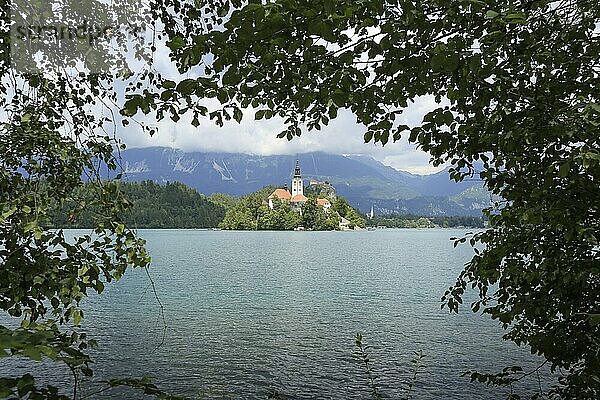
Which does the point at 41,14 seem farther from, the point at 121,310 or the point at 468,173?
the point at 121,310

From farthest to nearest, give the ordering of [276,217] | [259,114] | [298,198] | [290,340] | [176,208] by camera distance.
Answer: [298,198] < [276,217] < [176,208] < [290,340] < [259,114]

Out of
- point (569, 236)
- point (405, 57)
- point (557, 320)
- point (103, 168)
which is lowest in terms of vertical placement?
point (557, 320)

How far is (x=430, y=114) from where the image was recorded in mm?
3074

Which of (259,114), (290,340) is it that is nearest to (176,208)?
(290,340)

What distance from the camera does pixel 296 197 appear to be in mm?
178250

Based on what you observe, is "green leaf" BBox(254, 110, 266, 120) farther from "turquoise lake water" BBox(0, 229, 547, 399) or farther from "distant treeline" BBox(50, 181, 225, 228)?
"distant treeline" BBox(50, 181, 225, 228)

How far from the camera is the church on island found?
155500 mm

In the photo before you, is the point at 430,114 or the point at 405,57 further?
the point at 430,114

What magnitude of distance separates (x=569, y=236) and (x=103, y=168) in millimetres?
3956

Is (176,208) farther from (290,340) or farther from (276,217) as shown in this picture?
(290,340)

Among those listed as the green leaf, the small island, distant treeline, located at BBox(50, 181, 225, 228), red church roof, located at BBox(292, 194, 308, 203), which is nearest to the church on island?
red church roof, located at BBox(292, 194, 308, 203)

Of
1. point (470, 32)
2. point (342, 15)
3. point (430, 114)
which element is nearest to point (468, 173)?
point (430, 114)

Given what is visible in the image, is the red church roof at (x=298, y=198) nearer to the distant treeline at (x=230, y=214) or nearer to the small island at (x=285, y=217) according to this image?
the small island at (x=285, y=217)

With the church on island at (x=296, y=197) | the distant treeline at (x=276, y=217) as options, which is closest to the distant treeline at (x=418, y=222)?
the church on island at (x=296, y=197)
